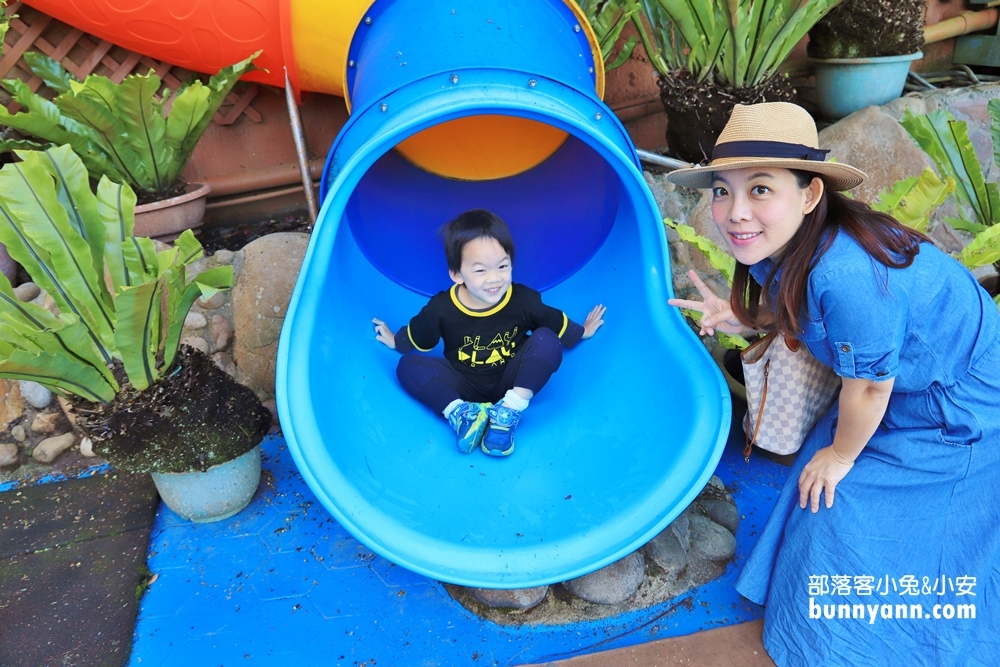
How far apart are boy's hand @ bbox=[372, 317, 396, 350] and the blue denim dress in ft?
3.97

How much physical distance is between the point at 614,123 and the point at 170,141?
1697 mm

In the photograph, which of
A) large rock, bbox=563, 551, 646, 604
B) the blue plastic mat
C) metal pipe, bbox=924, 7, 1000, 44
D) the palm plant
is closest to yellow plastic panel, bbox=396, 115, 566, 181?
the palm plant

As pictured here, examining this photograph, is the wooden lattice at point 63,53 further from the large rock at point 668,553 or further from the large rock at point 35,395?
the large rock at point 668,553

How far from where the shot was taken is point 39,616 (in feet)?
5.82

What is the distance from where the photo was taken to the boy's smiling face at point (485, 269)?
197cm

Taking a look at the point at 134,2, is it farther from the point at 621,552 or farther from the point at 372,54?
the point at 621,552

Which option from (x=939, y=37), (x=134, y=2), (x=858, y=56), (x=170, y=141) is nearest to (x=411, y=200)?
(x=170, y=141)

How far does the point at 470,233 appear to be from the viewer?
6.52 ft

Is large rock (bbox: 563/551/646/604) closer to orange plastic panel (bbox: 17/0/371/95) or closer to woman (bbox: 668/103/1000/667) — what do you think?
woman (bbox: 668/103/1000/667)

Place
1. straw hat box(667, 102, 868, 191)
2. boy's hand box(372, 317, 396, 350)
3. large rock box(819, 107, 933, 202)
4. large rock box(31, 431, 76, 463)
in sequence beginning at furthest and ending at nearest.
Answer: large rock box(819, 107, 933, 202) → large rock box(31, 431, 76, 463) → boy's hand box(372, 317, 396, 350) → straw hat box(667, 102, 868, 191)

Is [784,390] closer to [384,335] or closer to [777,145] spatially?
[777,145]

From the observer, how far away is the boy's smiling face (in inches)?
77.7

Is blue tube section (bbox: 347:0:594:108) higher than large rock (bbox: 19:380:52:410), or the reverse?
blue tube section (bbox: 347:0:594:108)

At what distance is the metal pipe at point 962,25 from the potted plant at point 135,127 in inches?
141
